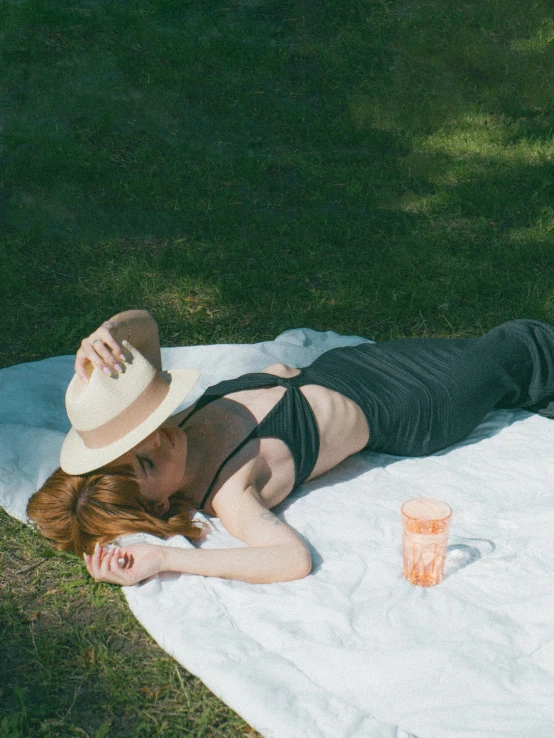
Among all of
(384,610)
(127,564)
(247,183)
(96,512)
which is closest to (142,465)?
(96,512)

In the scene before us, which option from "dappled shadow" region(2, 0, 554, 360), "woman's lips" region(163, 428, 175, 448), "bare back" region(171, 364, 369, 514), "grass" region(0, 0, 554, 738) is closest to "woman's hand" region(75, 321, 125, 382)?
"woman's lips" region(163, 428, 175, 448)

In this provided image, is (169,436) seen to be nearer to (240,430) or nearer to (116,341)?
(240,430)

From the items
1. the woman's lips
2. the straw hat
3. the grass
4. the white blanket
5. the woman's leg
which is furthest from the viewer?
the grass

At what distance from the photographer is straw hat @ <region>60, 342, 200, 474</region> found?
114 inches

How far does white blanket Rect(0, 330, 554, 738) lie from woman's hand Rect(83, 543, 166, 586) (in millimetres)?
62

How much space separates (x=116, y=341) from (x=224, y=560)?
0.89 metres

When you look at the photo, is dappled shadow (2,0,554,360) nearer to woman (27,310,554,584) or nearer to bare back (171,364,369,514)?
woman (27,310,554,584)

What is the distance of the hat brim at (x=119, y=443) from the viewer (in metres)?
2.90

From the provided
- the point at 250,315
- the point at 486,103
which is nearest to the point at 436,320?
the point at 250,315

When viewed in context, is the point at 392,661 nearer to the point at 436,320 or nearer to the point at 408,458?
the point at 408,458

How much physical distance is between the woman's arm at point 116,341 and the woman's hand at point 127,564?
Answer: 631 millimetres

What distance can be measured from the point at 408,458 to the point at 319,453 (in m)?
0.54

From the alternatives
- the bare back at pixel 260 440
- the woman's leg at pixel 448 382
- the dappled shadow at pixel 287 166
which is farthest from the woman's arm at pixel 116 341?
the dappled shadow at pixel 287 166

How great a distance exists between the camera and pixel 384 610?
2844 mm
